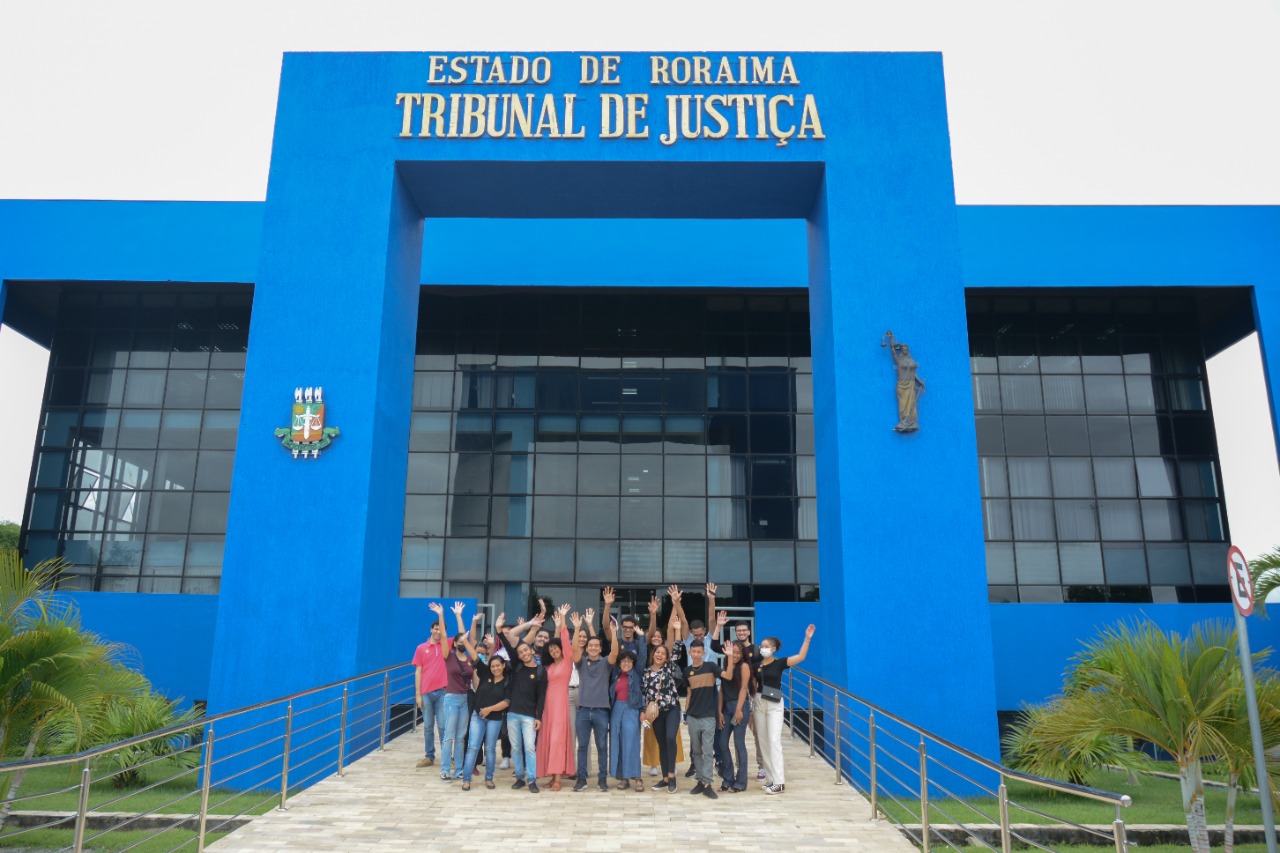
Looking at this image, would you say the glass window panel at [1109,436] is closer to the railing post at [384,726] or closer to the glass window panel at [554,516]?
the glass window panel at [554,516]

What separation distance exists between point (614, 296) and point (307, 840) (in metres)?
16.6

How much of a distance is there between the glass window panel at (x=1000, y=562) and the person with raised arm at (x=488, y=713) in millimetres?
15534

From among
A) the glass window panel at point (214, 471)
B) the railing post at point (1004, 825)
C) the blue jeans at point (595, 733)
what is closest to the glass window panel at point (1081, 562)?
the blue jeans at point (595, 733)

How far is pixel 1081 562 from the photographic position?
22.4m

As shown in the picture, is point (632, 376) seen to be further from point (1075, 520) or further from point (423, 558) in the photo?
point (1075, 520)

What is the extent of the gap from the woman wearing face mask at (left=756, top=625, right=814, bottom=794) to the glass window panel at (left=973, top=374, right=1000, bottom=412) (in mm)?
14475

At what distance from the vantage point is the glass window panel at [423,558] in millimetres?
21719

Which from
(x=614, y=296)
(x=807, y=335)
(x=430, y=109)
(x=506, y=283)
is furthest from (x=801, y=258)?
(x=430, y=109)

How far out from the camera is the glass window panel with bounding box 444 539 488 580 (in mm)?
21656

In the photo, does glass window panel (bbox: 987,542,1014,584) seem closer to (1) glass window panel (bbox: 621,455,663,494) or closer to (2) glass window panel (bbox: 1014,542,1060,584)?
(2) glass window panel (bbox: 1014,542,1060,584)

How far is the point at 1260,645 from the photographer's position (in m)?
19.5

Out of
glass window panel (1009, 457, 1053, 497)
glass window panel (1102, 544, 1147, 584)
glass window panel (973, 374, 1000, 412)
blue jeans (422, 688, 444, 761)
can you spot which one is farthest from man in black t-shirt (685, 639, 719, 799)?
glass window panel (1102, 544, 1147, 584)

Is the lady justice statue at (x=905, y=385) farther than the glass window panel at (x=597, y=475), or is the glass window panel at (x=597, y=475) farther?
the glass window panel at (x=597, y=475)

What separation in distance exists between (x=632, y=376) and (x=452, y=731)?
43.6 ft
